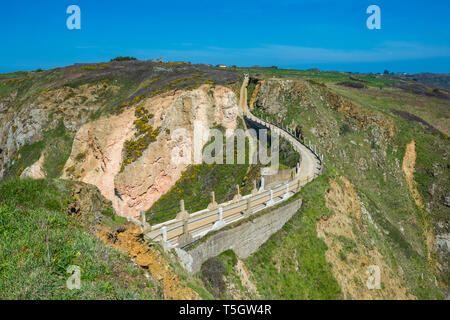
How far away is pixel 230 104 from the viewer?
45125 mm

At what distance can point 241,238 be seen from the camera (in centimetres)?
1639

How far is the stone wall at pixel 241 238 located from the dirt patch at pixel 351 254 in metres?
3.60

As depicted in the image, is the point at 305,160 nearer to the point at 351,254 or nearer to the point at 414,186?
the point at 351,254

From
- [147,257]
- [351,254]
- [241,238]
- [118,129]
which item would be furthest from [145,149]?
[147,257]

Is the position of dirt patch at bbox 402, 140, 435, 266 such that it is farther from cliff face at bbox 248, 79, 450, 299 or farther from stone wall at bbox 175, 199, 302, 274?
stone wall at bbox 175, 199, 302, 274

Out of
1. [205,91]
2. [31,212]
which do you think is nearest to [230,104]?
[205,91]

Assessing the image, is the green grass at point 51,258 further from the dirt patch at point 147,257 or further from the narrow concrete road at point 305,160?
the narrow concrete road at point 305,160

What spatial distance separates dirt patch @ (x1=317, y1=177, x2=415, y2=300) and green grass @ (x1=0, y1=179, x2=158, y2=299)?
15722 mm

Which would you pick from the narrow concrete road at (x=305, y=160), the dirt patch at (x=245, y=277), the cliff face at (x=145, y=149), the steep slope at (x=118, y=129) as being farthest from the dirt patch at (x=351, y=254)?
the steep slope at (x=118, y=129)

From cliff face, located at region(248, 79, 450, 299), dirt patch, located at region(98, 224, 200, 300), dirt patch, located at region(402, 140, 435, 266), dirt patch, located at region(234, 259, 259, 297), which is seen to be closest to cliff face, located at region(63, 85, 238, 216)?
cliff face, located at region(248, 79, 450, 299)

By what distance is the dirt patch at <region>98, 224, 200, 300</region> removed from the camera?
9242mm

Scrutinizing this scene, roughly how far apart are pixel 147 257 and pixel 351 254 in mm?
17079
